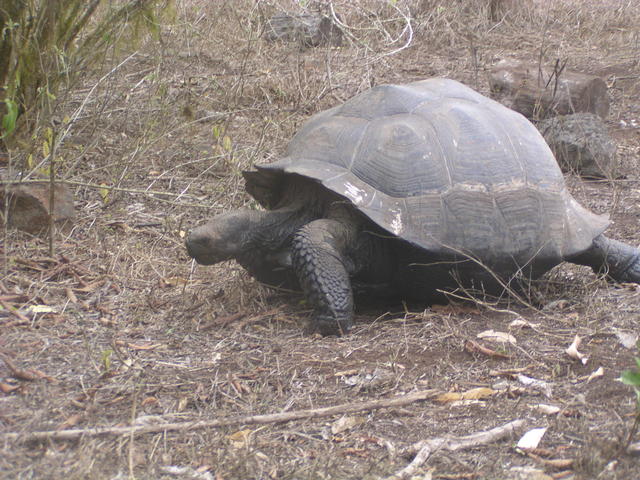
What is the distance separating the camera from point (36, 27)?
4.78 meters

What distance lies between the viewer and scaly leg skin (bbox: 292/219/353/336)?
3.54m

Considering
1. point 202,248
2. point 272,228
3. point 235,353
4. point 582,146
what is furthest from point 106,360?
point 582,146

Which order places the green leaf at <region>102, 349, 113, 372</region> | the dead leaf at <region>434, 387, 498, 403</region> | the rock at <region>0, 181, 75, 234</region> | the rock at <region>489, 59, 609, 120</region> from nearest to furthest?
1. the dead leaf at <region>434, 387, 498, 403</region>
2. the green leaf at <region>102, 349, 113, 372</region>
3. the rock at <region>0, 181, 75, 234</region>
4. the rock at <region>489, 59, 609, 120</region>

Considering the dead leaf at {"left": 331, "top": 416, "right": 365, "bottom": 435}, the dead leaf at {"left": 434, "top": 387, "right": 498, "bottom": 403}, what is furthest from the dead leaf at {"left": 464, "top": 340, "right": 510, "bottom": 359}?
the dead leaf at {"left": 331, "top": 416, "right": 365, "bottom": 435}

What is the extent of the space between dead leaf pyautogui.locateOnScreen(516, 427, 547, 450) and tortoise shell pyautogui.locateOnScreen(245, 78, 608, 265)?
136cm

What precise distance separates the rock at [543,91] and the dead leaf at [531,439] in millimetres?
4658

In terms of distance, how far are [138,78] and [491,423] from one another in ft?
17.6

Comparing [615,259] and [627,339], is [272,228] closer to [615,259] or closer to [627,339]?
[627,339]

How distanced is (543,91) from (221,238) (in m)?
4.12

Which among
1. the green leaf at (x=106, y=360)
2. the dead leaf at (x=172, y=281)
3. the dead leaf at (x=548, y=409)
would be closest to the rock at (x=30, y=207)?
the dead leaf at (x=172, y=281)

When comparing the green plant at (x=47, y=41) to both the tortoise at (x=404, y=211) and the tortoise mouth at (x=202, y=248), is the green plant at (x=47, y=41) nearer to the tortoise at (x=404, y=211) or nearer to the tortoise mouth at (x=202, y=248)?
the tortoise mouth at (x=202, y=248)

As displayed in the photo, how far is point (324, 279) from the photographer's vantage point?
3.55 metres

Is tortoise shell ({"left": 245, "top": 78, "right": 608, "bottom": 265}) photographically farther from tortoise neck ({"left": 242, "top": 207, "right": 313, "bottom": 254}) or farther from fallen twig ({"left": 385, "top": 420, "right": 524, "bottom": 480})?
fallen twig ({"left": 385, "top": 420, "right": 524, "bottom": 480})

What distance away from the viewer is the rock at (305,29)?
8.30 metres
